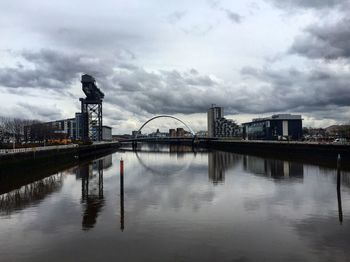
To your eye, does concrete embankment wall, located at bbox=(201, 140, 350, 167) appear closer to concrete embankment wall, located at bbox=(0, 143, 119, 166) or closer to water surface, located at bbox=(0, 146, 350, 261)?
water surface, located at bbox=(0, 146, 350, 261)

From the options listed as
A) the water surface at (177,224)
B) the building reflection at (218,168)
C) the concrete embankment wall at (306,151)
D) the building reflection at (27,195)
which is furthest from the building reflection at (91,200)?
the concrete embankment wall at (306,151)

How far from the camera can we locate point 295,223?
2242 cm

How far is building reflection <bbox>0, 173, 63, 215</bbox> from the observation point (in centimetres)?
2835

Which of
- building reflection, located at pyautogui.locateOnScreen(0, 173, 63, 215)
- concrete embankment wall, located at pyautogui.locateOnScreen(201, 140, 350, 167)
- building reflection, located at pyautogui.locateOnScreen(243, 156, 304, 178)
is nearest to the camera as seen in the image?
building reflection, located at pyautogui.locateOnScreen(0, 173, 63, 215)

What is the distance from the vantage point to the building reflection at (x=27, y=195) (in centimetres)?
2835

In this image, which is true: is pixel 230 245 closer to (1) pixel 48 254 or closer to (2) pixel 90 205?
(1) pixel 48 254

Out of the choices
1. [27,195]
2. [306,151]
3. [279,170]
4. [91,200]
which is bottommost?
[91,200]

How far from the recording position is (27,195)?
34188 millimetres

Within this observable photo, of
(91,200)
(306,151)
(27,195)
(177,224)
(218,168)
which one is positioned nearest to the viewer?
(177,224)

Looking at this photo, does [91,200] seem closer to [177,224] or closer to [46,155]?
[177,224]

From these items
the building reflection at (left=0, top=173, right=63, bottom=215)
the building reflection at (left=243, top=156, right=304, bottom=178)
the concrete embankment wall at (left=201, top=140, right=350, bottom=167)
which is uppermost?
the concrete embankment wall at (left=201, top=140, right=350, bottom=167)

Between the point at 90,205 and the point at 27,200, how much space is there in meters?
5.99

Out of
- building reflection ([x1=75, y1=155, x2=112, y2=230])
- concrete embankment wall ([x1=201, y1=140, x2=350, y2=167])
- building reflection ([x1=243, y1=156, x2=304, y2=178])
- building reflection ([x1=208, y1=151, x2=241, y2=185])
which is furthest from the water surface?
concrete embankment wall ([x1=201, y1=140, x2=350, y2=167])

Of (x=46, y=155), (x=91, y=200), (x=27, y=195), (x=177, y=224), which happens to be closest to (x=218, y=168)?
(x=46, y=155)
